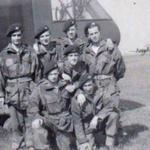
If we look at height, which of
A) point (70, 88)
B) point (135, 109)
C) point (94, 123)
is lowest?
point (135, 109)

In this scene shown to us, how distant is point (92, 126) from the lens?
6395mm

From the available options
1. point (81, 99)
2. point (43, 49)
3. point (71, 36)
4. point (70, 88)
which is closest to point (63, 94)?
point (70, 88)

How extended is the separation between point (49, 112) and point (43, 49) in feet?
3.14

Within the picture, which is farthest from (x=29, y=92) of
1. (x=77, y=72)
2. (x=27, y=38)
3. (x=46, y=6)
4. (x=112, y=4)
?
(x=112, y=4)

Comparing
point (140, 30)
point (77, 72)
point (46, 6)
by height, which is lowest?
point (140, 30)

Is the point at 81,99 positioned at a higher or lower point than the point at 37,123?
higher

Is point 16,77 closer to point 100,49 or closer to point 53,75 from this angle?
point 53,75

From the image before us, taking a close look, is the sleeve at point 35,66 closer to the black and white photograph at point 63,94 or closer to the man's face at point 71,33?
the black and white photograph at point 63,94

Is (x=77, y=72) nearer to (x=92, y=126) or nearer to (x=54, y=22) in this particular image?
(x=92, y=126)

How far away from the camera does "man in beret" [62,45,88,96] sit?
6.47 meters

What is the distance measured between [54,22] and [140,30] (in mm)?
12683

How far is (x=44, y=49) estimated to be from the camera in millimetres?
6859

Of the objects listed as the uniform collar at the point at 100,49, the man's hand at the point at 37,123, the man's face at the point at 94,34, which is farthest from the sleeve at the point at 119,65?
the man's hand at the point at 37,123

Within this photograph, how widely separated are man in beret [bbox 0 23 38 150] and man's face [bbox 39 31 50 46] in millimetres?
208
